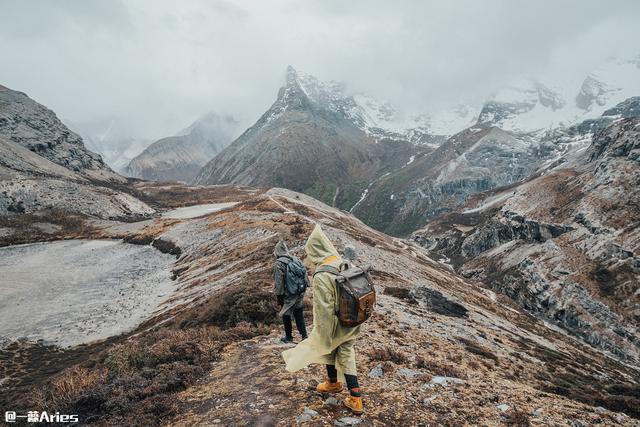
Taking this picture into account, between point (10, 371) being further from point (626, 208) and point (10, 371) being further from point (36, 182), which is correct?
point (626, 208)

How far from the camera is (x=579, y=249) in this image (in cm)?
8481

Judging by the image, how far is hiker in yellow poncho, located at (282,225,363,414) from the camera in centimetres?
816

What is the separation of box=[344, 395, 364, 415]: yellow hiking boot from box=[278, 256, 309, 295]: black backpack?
14.8ft

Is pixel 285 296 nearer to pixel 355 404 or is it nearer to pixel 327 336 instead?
pixel 327 336

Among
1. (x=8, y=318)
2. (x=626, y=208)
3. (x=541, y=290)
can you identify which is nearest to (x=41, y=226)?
(x=8, y=318)

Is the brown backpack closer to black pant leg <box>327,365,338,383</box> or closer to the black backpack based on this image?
black pant leg <box>327,365,338,383</box>

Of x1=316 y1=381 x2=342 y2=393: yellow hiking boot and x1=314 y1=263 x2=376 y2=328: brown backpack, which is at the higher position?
x1=314 y1=263 x2=376 y2=328: brown backpack

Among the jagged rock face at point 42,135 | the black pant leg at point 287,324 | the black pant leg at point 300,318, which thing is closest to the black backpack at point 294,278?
the black pant leg at point 300,318

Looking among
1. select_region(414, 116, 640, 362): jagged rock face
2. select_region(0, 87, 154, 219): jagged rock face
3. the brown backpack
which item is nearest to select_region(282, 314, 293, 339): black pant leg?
the brown backpack

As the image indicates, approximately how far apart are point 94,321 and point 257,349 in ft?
73.4

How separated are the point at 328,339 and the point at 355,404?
5.38 ft

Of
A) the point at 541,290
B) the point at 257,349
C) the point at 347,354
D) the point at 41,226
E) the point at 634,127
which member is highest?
the point at 634,127

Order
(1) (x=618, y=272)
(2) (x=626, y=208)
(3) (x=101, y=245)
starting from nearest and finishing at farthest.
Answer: (3) (x=101, y=245) < (1) (x=618, y=272) < (2) (x=626, y=208)

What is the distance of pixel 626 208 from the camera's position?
8506 cm
